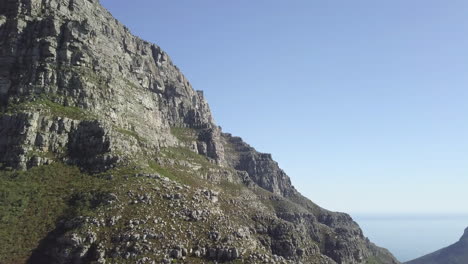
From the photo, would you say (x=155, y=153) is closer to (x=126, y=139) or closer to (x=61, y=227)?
(x=126, y=139)

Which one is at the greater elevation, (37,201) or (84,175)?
(84,175)

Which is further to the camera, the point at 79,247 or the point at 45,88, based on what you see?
the point at 45,88

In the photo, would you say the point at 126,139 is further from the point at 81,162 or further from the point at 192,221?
the point at 192,221

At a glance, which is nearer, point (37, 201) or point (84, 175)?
point (37, 201)

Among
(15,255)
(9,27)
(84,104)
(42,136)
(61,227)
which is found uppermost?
(9,27)

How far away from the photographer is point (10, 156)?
134 m

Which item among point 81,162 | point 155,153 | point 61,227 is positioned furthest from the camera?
point 155,153

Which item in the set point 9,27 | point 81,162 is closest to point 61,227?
point 81,162

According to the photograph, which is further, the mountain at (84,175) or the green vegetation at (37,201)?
the mountain at (84,175)

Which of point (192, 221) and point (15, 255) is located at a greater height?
point (192, 221)

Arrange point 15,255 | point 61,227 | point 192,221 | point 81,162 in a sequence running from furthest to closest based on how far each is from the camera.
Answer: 1. point 81,162
2. point 192,221
3. point 61,227
4. point 15,255

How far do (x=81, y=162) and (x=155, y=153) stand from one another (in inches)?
1787

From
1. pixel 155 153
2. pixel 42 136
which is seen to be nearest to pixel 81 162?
pixel 42 136

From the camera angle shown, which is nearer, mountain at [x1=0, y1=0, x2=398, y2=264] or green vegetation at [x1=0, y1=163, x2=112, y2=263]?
green vegetation at [x1=0, y1=163, x2=112, y2=263]
